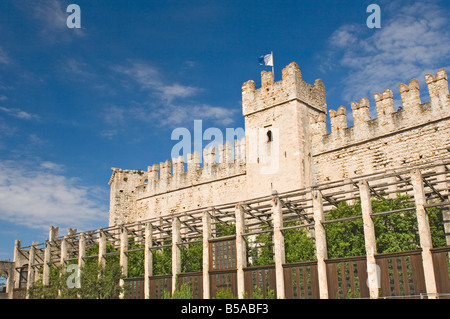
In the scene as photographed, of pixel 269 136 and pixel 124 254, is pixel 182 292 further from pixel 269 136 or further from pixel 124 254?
pixel 269 136

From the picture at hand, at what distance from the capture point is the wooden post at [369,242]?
16875mm

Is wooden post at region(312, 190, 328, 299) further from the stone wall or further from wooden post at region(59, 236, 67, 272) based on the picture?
wooden post at region(59, 236, 67, 272)

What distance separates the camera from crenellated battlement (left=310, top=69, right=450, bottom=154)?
2047 cm

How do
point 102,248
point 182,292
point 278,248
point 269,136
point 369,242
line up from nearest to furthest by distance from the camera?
point 369,242, point 278,248, point 182,292, point 269,136, point 102,248

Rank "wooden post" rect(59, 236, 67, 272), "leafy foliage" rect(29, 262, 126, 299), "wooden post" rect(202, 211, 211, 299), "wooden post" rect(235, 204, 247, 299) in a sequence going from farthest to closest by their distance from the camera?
1. "wooden post" rect(59, 236, 67, 272)
2. "leafy foliage" rect(29, 262, 126, 299)
3. "wooden post" rect(202, 211, 211, 299)
4. "wooden post" rect(235, 204, 247, 299)

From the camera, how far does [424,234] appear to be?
16.2m

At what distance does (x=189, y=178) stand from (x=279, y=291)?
1343cm

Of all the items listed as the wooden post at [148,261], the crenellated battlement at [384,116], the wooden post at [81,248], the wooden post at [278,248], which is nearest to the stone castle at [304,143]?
the crenellated battlement at [384,116]

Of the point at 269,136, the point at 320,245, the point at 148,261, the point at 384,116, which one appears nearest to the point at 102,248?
the point at 148,261

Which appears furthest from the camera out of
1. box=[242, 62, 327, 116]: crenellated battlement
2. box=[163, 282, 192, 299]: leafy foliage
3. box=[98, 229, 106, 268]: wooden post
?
box=[98, 229, 106, 268]: wooden post

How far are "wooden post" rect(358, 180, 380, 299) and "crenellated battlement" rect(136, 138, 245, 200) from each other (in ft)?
36.1

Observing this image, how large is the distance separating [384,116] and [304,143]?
434cm

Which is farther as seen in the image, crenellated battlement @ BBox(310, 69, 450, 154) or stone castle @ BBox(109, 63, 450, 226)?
stone castle @ BBox(109, 63, 450, 226)

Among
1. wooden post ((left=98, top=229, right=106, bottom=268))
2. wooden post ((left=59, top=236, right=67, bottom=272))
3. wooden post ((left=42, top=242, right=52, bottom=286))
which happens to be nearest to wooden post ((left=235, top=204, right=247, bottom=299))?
wooden post ((left=98, top=229, right=106, bottom=268))
